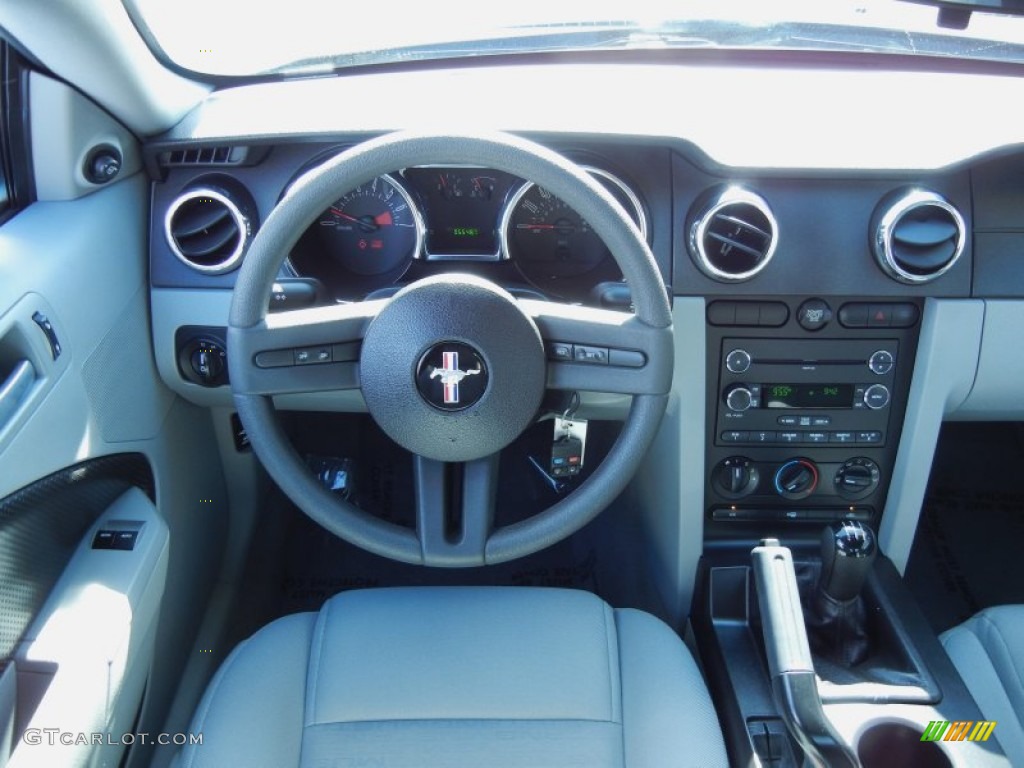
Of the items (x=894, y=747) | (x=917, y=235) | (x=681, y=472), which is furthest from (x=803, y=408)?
(x=894, y=747)

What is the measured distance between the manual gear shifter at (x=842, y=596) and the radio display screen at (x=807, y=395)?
251mm

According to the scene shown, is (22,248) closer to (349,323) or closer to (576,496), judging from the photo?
(349,323)

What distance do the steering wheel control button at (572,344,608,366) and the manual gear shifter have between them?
0.59m

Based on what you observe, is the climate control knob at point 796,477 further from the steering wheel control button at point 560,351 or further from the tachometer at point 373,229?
the tachometer at point 373,229

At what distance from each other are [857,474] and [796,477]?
13 cm

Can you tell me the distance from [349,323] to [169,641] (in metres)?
0.88

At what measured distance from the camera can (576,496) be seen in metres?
1.38

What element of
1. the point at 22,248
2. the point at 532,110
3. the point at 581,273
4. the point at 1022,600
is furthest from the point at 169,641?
the point at 1022,600

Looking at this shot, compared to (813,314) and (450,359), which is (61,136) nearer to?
(450,359)

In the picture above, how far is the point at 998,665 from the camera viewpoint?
1.59m

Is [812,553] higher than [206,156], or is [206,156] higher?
[206,156]

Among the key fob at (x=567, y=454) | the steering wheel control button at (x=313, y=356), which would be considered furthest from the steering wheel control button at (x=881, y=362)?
the steering wheel control button at (x=313, y=356)

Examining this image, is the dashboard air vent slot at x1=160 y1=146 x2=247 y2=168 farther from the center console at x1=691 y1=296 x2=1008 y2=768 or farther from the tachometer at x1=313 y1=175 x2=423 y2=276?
the center console at x1=691 y1=296 x2=1008 y2=768

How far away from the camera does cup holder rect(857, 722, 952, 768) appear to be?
1.48m
